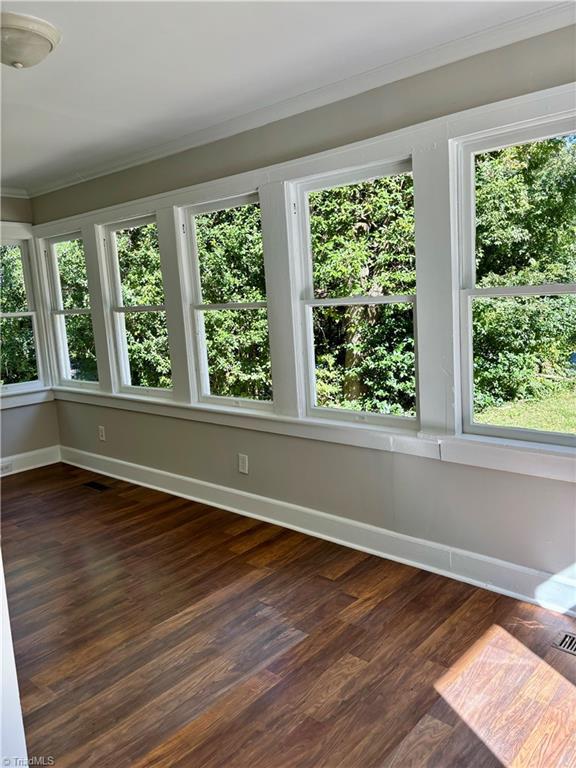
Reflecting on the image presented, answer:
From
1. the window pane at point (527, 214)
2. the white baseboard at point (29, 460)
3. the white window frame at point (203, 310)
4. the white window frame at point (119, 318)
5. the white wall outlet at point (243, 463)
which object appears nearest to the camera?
the window pane at point (527, 214)

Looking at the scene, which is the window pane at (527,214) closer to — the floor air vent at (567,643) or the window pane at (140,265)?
the floor air vent at (567,643)

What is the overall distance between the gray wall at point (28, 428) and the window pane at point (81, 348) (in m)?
0.45

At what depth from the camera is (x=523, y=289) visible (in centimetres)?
250

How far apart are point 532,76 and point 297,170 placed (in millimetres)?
1234

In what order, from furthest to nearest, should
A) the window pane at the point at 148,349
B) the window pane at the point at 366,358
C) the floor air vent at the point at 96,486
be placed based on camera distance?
the floor air vent at the point at 96,486 < the window pane at the point at 148,349 < the window pane at the point at 366,358

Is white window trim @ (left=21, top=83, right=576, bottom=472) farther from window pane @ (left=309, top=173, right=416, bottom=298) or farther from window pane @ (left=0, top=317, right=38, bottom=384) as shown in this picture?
window pane @ (left=0, top=317, right=38, bottom=384)

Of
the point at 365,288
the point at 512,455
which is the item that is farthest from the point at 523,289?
the point at 365,288

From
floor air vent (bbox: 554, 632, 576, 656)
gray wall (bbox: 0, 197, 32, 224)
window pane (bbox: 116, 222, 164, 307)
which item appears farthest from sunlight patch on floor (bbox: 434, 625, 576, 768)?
gray wall (bbox: 0, 197, 32, 224)

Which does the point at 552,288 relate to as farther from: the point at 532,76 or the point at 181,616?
the point at 181,616

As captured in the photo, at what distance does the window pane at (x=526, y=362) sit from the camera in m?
2.45

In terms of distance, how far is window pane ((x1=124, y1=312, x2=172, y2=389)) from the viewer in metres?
4.33

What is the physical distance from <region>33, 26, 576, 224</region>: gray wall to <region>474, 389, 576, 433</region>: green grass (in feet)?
4.20

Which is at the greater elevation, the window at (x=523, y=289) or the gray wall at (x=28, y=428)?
the window at (x=523, y=289)

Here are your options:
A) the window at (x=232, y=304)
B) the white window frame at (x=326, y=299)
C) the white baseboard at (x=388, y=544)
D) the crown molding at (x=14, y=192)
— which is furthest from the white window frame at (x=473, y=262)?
the crown molding at (x=14, y=192)
